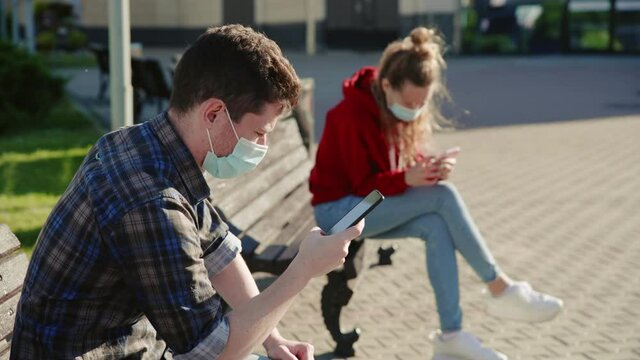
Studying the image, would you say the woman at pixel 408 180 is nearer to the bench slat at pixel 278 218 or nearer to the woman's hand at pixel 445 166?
the woman's hand at pixel 445 166

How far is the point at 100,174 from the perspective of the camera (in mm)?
2393

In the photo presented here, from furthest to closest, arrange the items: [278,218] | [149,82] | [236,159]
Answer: [149,82], [278,218], [236,159]

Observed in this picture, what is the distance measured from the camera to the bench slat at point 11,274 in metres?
2.88

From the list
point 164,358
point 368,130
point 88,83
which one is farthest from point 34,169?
point 88,83

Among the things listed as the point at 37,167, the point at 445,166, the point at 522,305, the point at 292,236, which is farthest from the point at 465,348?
the point at 37,167

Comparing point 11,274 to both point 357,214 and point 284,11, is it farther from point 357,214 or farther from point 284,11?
point 284,11

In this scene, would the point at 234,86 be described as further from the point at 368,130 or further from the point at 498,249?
the point at 498,249

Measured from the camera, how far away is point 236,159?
8.47 feet

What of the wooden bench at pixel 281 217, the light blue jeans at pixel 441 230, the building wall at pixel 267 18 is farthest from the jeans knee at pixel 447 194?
the building wall at pixel 267 18

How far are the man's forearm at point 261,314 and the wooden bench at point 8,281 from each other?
0.73 meters

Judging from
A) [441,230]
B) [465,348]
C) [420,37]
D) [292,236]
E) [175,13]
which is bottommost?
[175,13]

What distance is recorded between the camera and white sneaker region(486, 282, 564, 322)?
4871mm

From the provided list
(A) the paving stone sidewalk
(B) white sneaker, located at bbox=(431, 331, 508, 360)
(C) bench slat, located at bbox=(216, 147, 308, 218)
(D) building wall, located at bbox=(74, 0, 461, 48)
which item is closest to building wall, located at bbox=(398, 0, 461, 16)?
(D) building wall, located at bbox=(74, 0, 461, 48)

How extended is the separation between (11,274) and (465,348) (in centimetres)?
224
